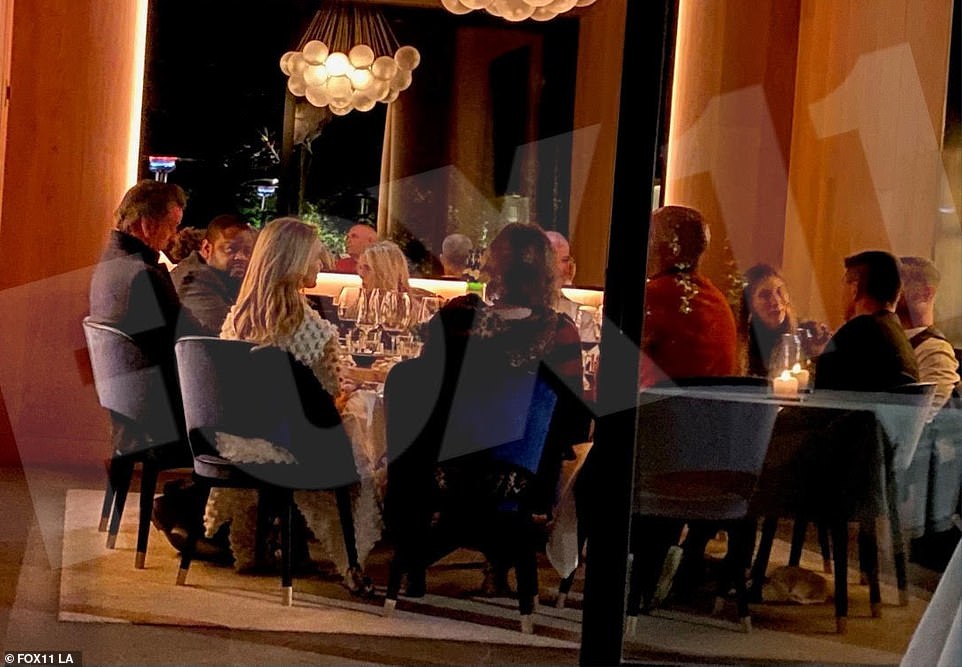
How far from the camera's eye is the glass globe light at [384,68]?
8.13 metres

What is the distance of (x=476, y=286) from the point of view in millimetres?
7988

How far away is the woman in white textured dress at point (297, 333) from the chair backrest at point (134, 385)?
60 centimetres

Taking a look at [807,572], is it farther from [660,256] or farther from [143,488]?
[143,488]

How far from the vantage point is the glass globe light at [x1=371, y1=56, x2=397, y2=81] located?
26.7 feet

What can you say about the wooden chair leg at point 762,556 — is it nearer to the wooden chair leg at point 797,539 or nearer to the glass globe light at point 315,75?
the wooden chair leg at point 797,539

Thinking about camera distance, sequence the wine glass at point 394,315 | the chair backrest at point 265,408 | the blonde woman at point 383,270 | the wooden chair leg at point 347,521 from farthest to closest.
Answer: the blonde woman at point 383,270 → the wine glass at point 394,315 → the wooden chair leg at point 347,521 → the chair backrest at point 265,408

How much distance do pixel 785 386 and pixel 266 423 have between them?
1802mm

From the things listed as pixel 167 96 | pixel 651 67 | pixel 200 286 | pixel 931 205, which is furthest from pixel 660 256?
pixel 167 96

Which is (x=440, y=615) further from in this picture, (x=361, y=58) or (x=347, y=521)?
(x=361, y=58)

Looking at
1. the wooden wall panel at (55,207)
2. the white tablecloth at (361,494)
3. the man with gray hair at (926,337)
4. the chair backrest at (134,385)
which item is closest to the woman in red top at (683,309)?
the man with gray hair at (926,337)

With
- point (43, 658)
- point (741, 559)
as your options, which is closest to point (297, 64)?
point (741, 559)

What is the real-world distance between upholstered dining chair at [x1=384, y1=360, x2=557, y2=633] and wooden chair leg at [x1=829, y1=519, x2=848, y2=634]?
109cm

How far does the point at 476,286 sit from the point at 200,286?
2454 mm

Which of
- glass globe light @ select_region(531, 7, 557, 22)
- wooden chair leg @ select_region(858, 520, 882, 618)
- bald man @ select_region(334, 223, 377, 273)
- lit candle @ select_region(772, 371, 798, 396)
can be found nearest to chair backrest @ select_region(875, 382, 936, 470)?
wooden chair leg @ select_region(858, 520, 882, 618)
